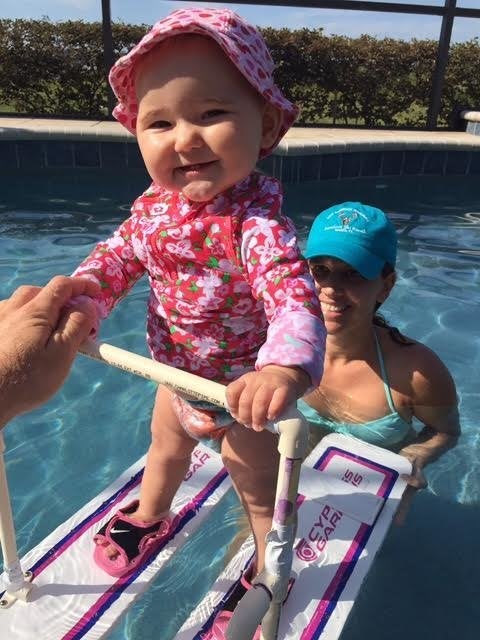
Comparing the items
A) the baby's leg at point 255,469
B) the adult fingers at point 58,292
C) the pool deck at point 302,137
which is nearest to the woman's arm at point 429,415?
the baby's leg at point 255,469

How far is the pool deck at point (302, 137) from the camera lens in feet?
29.3

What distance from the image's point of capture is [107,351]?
1.50 meters

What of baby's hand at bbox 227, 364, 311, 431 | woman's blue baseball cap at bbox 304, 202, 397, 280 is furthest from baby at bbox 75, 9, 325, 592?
woman's blue baseball cap at bbox 304, 202, 397, 280

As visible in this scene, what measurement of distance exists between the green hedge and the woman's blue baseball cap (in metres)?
10.3

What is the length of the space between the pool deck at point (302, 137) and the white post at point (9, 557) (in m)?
7.27

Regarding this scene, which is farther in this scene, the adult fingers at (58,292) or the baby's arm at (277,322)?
the adult fingers at (58,292)

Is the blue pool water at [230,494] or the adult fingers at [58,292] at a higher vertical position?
the adult fingers at [58,292]

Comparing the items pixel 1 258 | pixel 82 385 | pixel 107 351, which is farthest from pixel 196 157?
pixel 1 258

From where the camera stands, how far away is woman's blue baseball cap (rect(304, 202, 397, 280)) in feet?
8.79

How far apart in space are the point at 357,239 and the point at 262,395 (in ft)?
5.24

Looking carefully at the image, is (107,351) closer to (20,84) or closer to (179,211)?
(179,211)

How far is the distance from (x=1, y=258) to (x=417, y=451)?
4862 millimetres

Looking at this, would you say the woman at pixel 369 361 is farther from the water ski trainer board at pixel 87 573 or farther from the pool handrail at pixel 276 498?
the pool handrail at pixel 276 498

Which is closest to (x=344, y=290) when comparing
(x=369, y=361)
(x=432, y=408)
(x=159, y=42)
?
(x=369, y=361)
